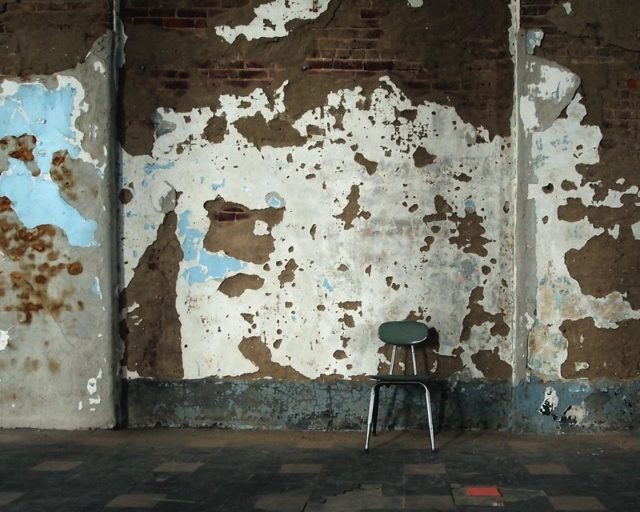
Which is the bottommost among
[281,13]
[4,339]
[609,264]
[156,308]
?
[4,339]

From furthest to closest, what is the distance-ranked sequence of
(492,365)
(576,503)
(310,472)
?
(492,365) → (310,472) → (576,503)

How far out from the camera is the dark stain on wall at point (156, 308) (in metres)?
5.74

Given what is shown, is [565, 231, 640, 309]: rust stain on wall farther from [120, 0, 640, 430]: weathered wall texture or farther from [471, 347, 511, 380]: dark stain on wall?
[471, 347, 511, 380]: dark stain on wall

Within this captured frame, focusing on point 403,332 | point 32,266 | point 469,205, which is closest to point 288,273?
point 403,332

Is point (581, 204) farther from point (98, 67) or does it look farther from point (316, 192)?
point (98, 67)

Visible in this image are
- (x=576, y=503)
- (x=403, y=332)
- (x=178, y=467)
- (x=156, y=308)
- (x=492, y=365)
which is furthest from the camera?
(x=156, y=308)

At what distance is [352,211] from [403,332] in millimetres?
891

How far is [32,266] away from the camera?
5703 millimetres

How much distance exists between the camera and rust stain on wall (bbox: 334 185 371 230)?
18.7 feet

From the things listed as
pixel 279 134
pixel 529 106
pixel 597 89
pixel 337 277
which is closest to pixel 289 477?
pixel 337 277

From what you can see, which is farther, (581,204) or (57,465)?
(581,204)

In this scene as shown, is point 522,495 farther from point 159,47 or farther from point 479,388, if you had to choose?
point 159,47

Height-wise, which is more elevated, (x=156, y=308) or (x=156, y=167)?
(x=156, y=167)

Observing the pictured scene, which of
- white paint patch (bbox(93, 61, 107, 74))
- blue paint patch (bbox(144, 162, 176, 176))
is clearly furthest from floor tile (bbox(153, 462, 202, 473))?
white paint patch (bbox(93, 61, 107, 74))
